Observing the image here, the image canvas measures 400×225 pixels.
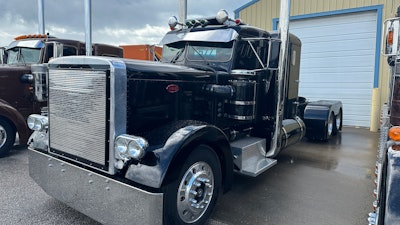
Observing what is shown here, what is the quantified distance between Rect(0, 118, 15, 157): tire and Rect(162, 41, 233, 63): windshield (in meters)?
3.36

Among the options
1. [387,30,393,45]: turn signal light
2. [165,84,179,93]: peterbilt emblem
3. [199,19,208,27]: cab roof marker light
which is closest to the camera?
[387,30,393,45]: turn signal light

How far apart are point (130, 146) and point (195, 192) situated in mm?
806

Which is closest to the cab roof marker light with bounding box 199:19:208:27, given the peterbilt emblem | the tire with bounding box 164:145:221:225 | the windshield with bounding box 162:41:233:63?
the windshield with bounding box 162:41:233:63

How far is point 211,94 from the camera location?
12.6 feet

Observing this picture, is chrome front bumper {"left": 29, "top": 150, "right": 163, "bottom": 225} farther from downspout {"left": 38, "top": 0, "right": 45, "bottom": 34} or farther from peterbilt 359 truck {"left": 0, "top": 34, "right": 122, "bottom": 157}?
downspout {"left": 38, "top": 0, "right": 45, "bottom": 34}

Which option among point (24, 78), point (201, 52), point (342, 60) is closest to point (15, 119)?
point (24, 78)

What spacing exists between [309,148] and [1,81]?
21.8 ft

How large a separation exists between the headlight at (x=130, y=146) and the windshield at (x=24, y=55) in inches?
219

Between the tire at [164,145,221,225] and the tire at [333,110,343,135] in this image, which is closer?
the tire at [164,145,221,225]

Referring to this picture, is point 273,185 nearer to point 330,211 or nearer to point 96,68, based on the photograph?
point 330,211

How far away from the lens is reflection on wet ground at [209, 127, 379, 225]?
341 centimetres

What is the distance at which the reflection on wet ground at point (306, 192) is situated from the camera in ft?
11.2

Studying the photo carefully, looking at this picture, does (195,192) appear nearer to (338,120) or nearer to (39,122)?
(39,122)

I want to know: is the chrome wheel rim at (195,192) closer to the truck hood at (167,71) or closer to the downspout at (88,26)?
the truck hood at (167,71)
